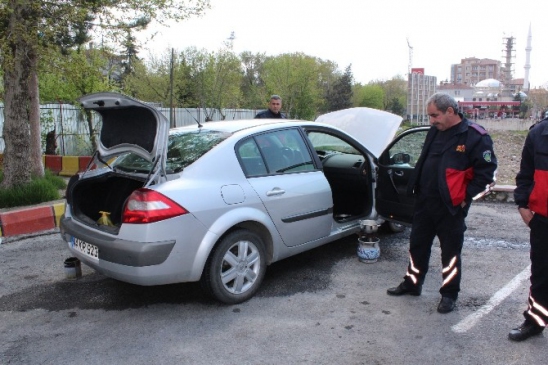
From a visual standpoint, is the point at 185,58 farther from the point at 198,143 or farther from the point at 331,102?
the point at 331,102

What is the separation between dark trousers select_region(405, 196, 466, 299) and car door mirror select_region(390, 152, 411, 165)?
117cm

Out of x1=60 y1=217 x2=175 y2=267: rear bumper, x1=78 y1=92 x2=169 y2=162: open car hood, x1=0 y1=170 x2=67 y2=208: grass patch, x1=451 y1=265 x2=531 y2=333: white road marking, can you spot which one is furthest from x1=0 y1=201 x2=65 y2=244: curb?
x1=451 y1=265 x2=531 y2=333: white road marking

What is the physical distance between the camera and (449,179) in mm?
3416

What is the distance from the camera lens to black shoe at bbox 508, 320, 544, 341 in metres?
3.11

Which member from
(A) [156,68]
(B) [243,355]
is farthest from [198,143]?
(A) [156,68]

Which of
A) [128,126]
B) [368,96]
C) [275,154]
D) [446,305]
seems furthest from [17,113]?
[368,96]

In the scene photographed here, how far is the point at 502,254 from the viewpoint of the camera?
504cm

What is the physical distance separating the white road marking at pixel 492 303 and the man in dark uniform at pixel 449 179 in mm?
185

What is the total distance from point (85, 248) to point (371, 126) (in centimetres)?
364

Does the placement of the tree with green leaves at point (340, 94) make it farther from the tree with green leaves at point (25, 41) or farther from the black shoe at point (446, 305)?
the black shoe at point (446, 305)

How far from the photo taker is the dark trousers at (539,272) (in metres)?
3.02

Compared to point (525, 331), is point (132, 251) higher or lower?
higher

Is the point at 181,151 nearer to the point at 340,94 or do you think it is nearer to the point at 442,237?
the point at 442,237

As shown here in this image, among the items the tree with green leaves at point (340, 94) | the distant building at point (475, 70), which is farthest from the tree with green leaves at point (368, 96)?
the distant building at point (475, 70)
